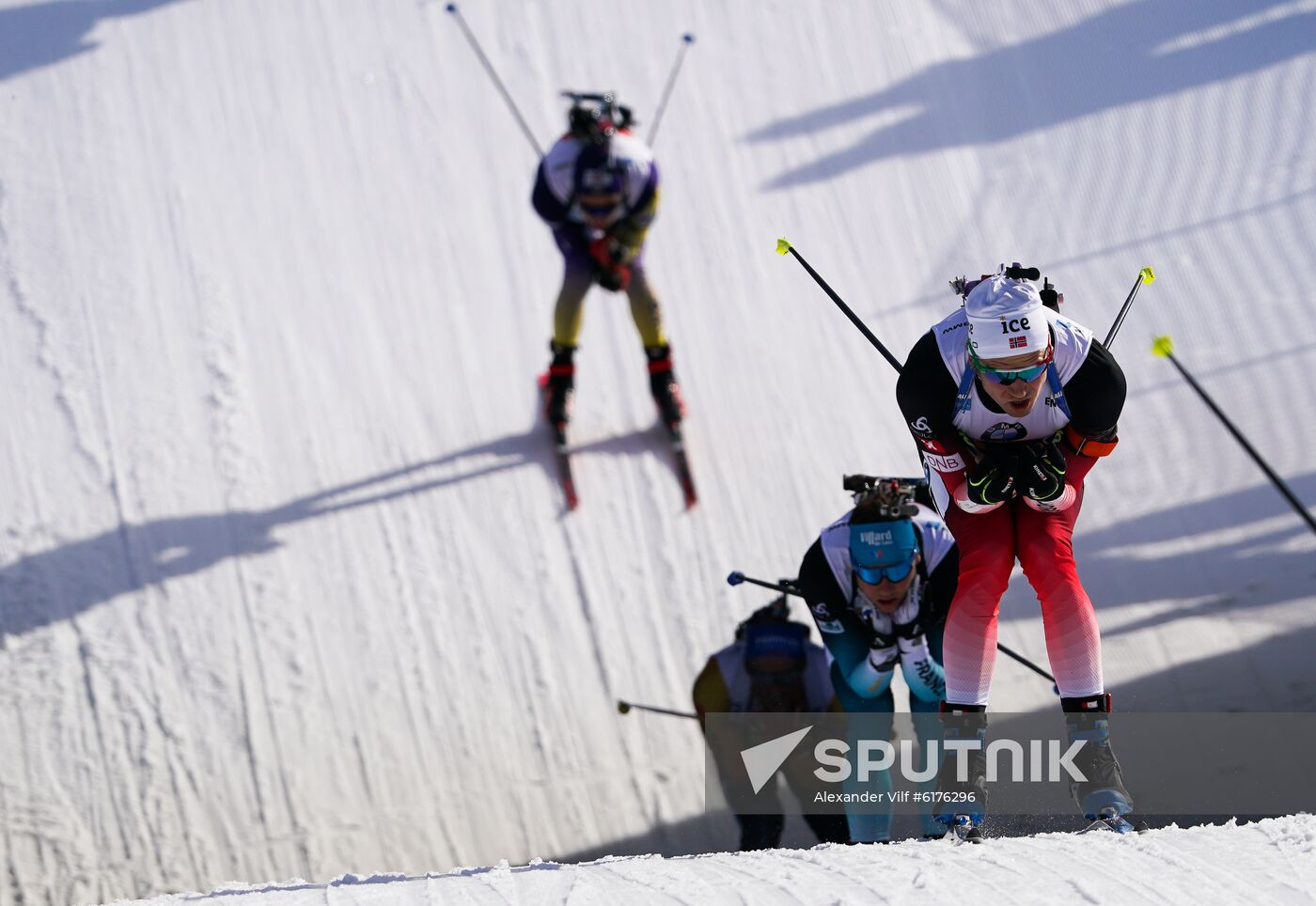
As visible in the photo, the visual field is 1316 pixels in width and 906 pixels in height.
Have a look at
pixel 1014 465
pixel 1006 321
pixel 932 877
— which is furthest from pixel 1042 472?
pixel 932 877

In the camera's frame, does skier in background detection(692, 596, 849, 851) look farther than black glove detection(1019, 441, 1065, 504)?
Yes

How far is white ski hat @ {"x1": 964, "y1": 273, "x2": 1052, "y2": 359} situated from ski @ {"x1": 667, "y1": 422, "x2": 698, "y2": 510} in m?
4.03

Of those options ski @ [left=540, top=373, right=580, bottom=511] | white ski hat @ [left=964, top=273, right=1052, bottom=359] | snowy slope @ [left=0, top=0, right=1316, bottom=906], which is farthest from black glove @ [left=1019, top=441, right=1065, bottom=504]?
ski @ [left=540, top=373, right=580, bottom=511]

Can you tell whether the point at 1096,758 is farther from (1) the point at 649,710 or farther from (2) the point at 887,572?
(1) the point at 649,710

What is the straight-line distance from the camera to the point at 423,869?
639cm

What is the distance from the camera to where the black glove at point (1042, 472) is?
432cm

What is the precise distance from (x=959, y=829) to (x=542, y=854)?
263 centimetres

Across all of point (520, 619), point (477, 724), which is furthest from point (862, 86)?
point (477, 724)

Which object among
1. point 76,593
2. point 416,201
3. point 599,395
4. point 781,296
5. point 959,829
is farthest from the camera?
point 416,201

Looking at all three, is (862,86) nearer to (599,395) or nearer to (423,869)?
(599,395)

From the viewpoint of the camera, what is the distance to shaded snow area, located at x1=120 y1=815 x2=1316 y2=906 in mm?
3891

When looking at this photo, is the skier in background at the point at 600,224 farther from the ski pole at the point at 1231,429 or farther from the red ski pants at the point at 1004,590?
the ski pole at the point at 1231,429

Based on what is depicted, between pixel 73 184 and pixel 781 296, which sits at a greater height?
pixel 73 184

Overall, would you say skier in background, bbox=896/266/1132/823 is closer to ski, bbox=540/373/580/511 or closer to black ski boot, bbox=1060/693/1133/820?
black ski boot, bbox=1060/693/1133/820
